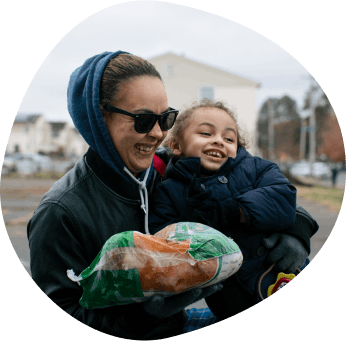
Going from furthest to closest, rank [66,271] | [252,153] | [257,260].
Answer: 1. [252,153]
2. [257,260]
3. [66,271]

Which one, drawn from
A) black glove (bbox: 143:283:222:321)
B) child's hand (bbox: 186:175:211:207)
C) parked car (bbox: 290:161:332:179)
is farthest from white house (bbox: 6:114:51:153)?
parked car (bbox: 290:161:332:179)

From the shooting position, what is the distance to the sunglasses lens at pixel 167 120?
1691 mm

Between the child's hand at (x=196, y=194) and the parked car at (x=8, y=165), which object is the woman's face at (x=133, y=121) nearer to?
the child's hand at (x=196, y=194)

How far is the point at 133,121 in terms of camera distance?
64.1 inches

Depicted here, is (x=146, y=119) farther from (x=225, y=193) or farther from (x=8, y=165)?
(x=8, y=165)

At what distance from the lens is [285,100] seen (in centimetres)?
210

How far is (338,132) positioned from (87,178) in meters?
1.49

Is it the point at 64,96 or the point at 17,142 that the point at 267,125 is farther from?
the point at 17,142

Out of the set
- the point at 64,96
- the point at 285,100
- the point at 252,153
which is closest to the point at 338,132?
the point at 285,100

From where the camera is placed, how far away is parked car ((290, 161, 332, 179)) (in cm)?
209

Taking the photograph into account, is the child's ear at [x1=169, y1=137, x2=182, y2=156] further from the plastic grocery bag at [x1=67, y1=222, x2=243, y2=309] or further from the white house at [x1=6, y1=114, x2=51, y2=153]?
the white house at [x1=6, y1=114, x2=51, y2=153]

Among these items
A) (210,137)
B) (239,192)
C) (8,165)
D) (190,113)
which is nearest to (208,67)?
(190,113)

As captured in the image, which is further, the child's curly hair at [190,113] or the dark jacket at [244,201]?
the child's curly hair at [190,113]

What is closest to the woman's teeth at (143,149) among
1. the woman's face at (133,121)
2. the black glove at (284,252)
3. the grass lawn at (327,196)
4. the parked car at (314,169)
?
the woman's face at (133,121)
